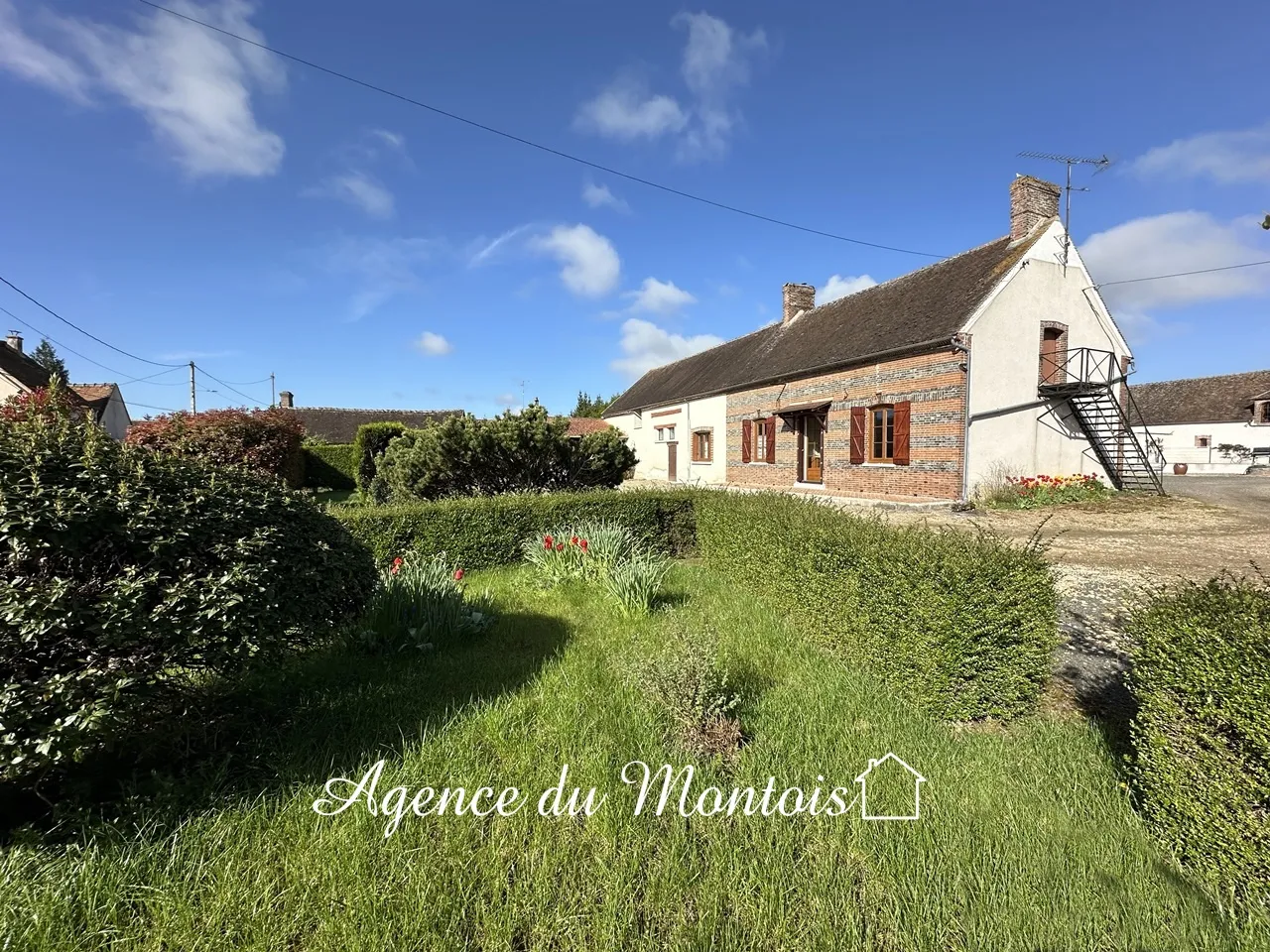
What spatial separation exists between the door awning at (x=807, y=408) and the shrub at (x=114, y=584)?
15234 mm

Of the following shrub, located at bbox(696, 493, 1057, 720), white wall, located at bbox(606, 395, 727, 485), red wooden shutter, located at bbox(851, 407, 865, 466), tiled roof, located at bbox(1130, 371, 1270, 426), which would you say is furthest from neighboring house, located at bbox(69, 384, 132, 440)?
tiled roof, located at bbox(1130, 371, 1270, 426)

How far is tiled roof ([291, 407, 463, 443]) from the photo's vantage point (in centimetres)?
3453

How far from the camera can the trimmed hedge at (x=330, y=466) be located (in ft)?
74.2

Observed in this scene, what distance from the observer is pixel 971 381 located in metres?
12.1

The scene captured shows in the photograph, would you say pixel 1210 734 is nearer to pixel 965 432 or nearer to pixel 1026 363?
pixel 965 432

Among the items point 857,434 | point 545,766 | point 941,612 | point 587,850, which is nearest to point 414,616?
point 545,766

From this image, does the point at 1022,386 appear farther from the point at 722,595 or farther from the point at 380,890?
the point at 380,890

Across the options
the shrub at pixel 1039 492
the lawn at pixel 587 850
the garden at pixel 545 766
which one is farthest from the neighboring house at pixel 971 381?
the lawn at pixel 587 850

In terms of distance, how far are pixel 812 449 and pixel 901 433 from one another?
3.96 m

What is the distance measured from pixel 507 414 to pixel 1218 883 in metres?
8.90

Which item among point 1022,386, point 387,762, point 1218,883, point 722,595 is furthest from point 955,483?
point 387,762

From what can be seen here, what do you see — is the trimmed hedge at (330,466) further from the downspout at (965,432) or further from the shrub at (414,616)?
the downspout at (965,432)

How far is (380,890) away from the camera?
191cm

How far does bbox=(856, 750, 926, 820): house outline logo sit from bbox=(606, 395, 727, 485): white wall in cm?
1573
